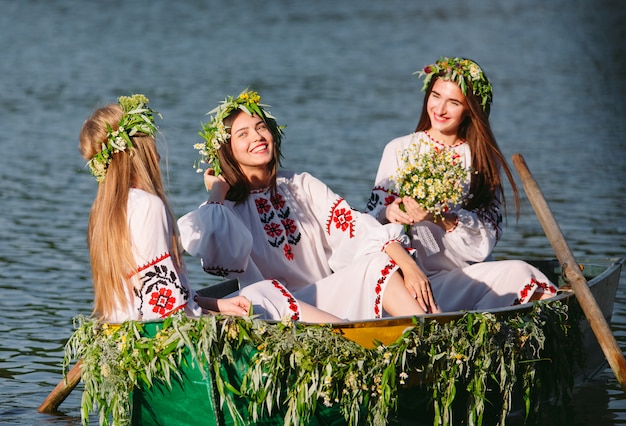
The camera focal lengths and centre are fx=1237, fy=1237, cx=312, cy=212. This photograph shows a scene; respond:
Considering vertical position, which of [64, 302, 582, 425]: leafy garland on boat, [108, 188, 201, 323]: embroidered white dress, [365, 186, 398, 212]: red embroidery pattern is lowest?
[64, 302, 582, 425]: leafy garland on boat

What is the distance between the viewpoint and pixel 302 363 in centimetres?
566

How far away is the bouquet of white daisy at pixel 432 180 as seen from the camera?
7129mm

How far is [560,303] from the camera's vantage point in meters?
6.85

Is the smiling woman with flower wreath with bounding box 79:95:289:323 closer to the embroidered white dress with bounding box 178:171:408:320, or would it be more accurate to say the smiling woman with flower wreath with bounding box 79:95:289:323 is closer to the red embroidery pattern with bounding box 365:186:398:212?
the embroidered white dress with bounding box 178:171:408:320

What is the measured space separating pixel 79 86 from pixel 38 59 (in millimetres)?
3550

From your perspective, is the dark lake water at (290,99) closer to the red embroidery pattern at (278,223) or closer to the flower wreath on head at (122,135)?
the flower wreath on head at (122,135)

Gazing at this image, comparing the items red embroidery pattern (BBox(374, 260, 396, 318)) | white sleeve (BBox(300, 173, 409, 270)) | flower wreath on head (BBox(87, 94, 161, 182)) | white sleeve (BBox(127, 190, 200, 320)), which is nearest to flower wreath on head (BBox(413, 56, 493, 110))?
white sleeve (BBox(300, 173, 409, 270))

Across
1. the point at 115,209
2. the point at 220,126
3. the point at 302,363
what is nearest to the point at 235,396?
the point at 302,363

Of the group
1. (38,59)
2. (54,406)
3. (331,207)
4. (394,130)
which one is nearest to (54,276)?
(54,406)

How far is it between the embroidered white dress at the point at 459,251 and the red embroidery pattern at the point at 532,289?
0.24 ft

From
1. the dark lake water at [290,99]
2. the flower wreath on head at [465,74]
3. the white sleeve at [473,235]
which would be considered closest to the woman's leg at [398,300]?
the white sleeve at [473,235]

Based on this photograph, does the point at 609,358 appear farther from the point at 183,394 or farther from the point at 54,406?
the point at 54,406

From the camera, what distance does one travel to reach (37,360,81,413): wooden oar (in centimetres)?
706

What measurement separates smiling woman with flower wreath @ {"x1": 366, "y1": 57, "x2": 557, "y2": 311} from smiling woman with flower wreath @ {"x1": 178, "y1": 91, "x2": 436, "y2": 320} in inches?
18.6
